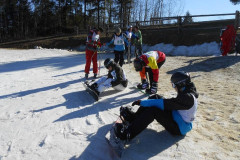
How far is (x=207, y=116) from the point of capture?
4293 millimetres

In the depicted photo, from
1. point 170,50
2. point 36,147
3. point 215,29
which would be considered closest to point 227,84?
point 36,147

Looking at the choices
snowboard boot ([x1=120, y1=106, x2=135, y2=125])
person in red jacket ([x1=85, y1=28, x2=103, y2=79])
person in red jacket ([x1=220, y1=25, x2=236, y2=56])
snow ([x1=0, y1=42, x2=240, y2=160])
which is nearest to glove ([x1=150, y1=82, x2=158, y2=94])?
snow ([x1=0, y1=42, x2=240, y2=160])

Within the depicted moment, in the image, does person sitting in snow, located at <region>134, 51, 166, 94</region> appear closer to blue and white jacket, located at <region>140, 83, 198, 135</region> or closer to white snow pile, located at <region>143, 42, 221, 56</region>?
blue and white jacket, located at <region>140, 83, 198, 135</region>

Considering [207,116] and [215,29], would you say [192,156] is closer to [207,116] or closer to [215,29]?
[207,116]

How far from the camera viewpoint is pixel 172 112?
332cm

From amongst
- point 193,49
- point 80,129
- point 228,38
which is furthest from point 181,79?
point 193,49

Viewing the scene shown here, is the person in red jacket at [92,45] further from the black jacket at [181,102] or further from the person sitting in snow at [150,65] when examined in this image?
the black jacket at [181,102]

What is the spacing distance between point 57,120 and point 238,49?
10.3 m

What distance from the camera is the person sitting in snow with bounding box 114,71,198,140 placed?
121 inches

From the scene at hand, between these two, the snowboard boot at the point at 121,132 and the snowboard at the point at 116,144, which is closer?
the snowboard at the point at 116,144

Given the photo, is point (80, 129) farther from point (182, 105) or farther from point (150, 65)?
point (150, 65)

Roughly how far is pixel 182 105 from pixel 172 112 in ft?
0.98

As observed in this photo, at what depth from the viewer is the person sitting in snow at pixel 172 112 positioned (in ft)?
10.1

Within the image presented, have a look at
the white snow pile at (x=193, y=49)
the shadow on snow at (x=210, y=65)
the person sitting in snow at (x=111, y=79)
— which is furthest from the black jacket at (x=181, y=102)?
the white snow pile at (x=193, y=49)
